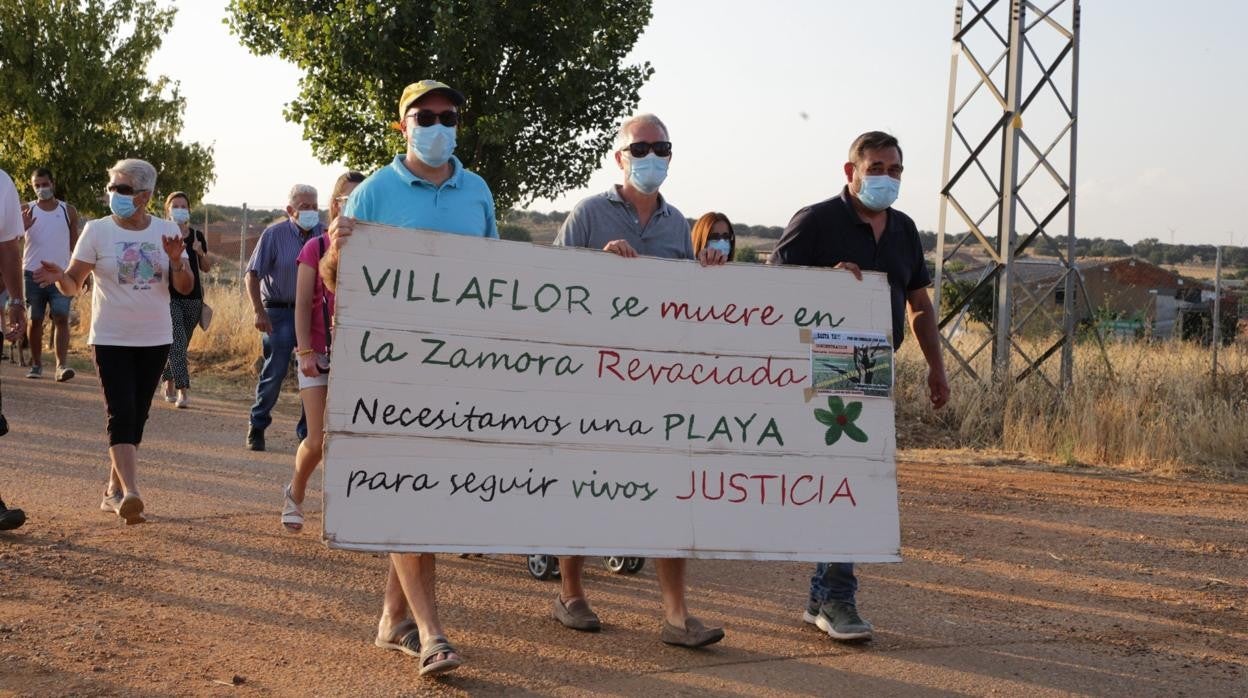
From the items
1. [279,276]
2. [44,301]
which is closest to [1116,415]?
[279,276]

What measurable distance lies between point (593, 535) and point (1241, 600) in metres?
3.54

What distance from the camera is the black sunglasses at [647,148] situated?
17.8 feet

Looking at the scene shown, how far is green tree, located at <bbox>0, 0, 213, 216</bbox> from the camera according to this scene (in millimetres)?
22453

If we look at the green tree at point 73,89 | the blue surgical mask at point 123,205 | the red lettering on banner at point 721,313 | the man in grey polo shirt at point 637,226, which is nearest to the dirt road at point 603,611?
the man in grey polo shirt at point 637,226

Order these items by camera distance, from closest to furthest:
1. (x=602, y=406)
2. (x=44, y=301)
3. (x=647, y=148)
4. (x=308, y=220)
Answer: (x=602, y=406) < (x=647, y=148) < (x=308, y=220) < (x=44, y=301)

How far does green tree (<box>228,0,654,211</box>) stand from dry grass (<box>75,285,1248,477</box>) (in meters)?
3.48

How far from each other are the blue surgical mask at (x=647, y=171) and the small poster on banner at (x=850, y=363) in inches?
35.5

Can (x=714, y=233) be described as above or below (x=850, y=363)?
above

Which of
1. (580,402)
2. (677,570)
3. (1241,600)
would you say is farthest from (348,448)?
(1241,600)

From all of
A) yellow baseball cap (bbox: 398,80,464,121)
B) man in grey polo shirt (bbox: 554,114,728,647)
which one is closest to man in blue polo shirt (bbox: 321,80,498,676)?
yellow baseball cap (bbox: 398,80,464,121)

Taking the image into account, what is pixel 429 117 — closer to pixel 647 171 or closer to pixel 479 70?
pixel 647 171

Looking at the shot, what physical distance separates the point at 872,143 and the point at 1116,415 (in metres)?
6.83

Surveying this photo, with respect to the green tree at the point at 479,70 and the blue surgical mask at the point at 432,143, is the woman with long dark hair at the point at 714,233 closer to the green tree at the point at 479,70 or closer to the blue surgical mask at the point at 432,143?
the blue surgical mask at the point at 432,143

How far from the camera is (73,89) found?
23.0m
